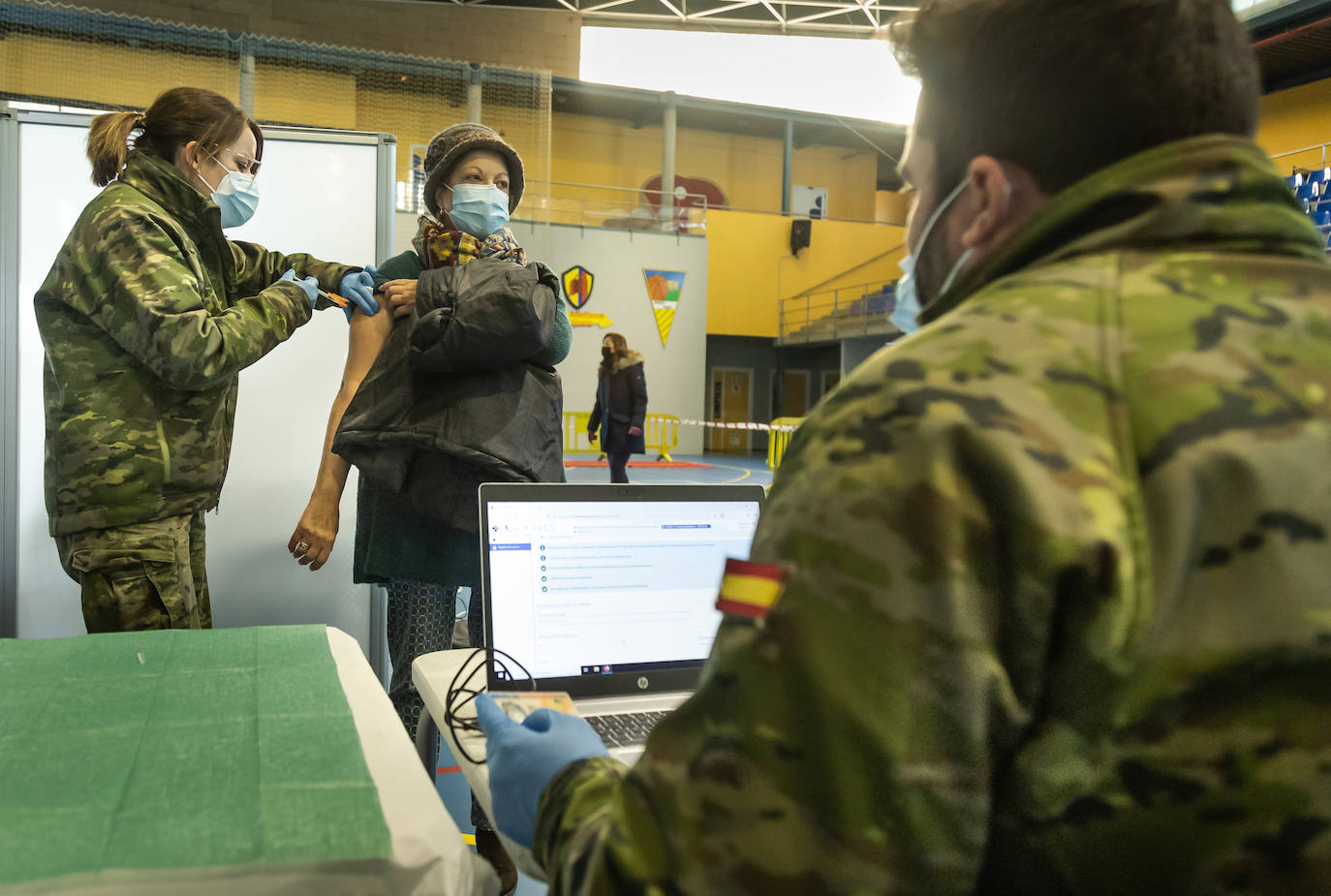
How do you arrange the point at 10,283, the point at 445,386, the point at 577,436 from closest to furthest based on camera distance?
1. the point at 445,386
2. the point at 10,283
3. the point at 577,436

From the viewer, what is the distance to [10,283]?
2.85 meters

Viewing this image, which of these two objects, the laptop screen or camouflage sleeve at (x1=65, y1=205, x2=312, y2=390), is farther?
camouflage sleeve at (x1=65, y1=205, x2=312, y2=390)

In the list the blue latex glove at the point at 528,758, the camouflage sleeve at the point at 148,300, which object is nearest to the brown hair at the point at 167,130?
the camouflage sleeve at the point at 148,300

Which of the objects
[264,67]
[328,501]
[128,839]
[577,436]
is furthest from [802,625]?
[264,67]

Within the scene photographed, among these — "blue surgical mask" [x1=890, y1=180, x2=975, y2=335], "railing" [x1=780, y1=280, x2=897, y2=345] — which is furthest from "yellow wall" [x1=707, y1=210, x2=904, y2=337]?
"blue surgical mask" [x1=890, y1=180, x2=975, y2=335]

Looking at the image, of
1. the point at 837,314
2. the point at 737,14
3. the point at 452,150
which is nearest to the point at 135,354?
the point at 452,150

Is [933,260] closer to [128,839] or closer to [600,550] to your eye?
[600,550]

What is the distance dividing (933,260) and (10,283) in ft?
10.5

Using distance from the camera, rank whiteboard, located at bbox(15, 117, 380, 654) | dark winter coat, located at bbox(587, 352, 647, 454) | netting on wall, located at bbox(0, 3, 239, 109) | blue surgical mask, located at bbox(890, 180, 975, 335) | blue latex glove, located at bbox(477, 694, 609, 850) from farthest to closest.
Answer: netting on wall, located at bbox(0, 3, 239, 109)
dark winter coat, located at bbox(587, 352, 647, 454)
whiteboard, located at bbox(15, 117, 380, 654)
blue latex glove, located at bbox(477, 694, 609, 850)
blue surgical mask, located at bbox(890, 180, 975, 335)

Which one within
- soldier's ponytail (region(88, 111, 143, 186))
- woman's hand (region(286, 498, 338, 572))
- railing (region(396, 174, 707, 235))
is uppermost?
railing (region(396, 174, 707, 235))

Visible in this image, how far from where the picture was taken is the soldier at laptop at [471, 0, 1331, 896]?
424mm

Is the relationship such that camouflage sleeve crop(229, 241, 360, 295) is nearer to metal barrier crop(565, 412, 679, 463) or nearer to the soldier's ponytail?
the soldier's ponytail

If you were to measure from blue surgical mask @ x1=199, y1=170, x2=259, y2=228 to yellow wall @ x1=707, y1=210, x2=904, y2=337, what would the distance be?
14.4 metres

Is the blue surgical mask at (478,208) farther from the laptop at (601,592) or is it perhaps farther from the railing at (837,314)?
the railing at (837,314)
